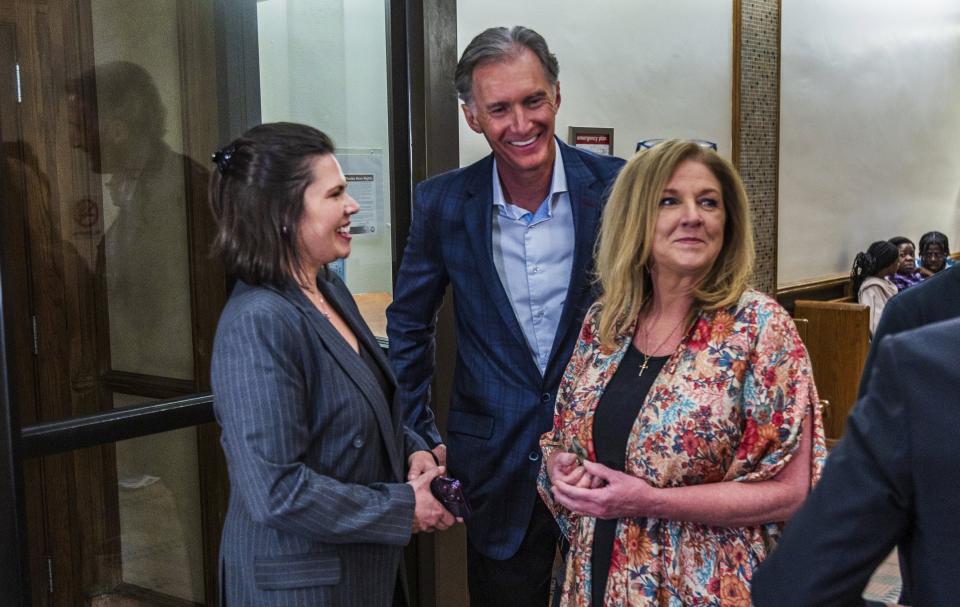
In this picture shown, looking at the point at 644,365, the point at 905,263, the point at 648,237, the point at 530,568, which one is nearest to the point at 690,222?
the point at 648,237

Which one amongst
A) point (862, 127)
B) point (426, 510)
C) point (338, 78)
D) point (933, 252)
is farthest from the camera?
point (933, 252)

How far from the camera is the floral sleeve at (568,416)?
1.99 m

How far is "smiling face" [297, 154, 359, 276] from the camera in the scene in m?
1.87

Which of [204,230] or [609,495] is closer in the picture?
[609,495]

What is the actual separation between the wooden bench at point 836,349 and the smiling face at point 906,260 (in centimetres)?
166

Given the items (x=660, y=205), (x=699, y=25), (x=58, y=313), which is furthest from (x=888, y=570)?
(x=58, y=313)

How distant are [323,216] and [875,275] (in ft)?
18.3

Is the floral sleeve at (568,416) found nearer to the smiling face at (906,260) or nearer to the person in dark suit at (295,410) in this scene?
the person in dark suit at (295,410)

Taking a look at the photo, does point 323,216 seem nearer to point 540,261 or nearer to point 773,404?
point 540,261

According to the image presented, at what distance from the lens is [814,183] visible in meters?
6.36

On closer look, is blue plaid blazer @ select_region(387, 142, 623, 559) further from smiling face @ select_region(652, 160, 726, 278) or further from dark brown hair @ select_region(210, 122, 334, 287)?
dark brown hair @ select_region(210, 122, 334, 287)

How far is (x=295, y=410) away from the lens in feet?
5.64

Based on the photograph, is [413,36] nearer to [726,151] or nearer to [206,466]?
[206,466]

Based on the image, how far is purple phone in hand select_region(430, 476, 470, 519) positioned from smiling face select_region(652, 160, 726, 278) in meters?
0.62
